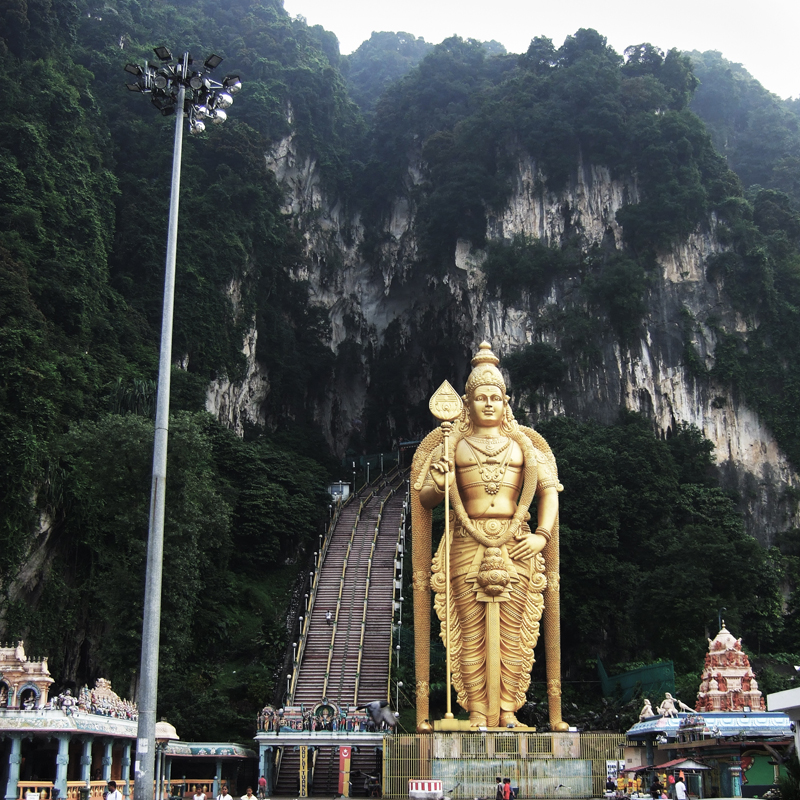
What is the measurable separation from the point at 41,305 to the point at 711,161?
2371cm

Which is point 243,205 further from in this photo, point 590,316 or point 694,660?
point 694,660

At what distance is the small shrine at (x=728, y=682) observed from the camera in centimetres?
1411

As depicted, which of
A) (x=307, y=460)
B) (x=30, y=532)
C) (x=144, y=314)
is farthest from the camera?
(x=307, y=460)

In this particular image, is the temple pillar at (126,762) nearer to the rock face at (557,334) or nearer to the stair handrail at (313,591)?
the stair handrail at (313,591)

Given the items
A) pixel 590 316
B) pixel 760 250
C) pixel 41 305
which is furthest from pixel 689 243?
pixel 41 305

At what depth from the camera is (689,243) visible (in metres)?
33.7

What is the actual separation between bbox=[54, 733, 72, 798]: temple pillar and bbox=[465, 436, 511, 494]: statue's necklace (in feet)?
20.0

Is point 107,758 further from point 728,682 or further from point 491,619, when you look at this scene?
point 728,682

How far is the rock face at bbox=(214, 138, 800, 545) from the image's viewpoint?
30.9 m

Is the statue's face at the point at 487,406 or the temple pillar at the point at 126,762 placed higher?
the statue's face at the point at 487,406

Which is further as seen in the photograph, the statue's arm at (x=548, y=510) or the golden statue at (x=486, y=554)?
the statue's arm at (x=548, y=510)

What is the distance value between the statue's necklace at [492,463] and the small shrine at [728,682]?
4.84 metres

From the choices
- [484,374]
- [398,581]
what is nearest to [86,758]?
[484,374]

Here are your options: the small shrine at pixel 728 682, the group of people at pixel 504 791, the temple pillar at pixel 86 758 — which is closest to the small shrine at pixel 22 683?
the temple pillar at pixel 86 758
